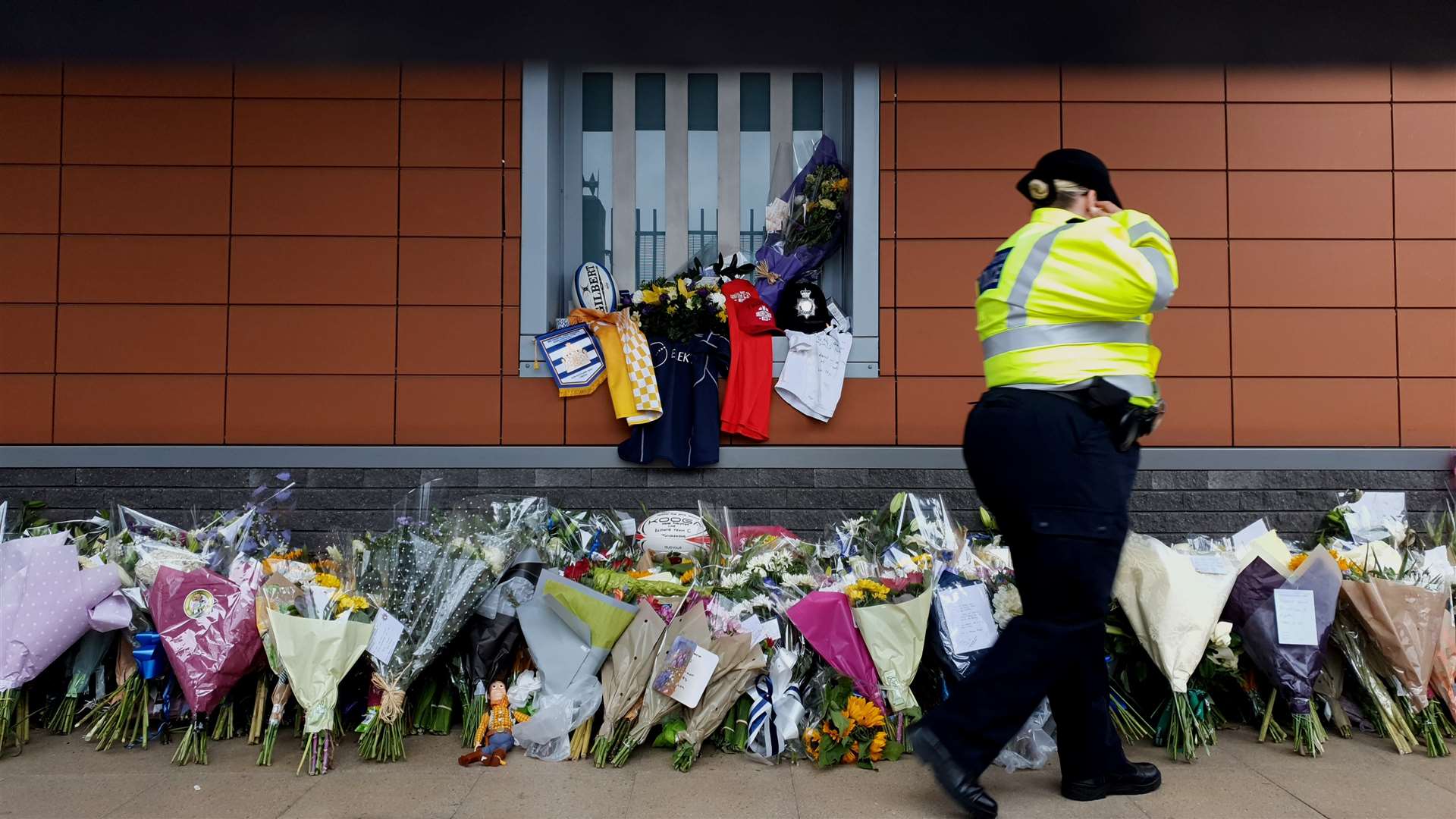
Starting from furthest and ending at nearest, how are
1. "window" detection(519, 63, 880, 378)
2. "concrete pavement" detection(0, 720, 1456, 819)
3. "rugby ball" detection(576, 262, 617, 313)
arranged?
"window" detection(519, 63, 880, 378)
"rugby ball" detection(576, 262, 617, 313)
"concrete pavement" detection(0, 720, 1456, 819)

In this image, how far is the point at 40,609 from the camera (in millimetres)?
3236

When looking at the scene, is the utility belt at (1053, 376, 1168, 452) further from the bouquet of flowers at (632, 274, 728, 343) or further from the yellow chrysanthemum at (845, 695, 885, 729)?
the bouquet of flowers at (632, 274, 728, 343)

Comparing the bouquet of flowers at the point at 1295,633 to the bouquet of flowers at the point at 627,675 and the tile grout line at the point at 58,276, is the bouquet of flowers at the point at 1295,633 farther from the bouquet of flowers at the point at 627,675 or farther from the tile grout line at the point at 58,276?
the tile grout line at the point at 58,276

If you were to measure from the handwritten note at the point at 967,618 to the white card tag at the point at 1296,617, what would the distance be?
3.09 feet

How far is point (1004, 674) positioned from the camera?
2.55 meters

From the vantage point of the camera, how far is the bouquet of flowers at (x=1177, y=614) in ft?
10.3

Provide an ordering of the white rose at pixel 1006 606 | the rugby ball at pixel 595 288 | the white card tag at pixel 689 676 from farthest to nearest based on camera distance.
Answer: the rugby ball at pixel 595 288 → the white rose at pixel 1006 606 → the white card tag at pixel 689 676

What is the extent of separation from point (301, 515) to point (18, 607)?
2.03 metres

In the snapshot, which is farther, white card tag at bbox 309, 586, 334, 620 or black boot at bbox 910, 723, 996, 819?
white card tag at bbox 309, 586, 334, 620

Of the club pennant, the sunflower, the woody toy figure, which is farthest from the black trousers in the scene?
the club pennant

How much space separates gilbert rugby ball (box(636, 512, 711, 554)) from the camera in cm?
428

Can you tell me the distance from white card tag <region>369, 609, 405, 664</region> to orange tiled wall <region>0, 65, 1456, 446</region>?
218 centimetres

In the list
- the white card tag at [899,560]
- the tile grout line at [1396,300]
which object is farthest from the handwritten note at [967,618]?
the tile grout line at [1396,300]

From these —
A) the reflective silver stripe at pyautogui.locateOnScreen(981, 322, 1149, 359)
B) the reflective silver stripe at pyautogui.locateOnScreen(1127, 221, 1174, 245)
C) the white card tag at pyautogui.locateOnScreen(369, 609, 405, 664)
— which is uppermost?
the reflective silver stripe at pyautogui.locateOnScreen(1127, 221, 1174, 245)
